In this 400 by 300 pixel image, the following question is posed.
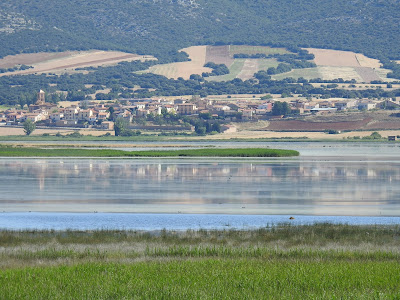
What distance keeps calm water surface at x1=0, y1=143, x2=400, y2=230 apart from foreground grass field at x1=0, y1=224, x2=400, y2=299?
12.3ft

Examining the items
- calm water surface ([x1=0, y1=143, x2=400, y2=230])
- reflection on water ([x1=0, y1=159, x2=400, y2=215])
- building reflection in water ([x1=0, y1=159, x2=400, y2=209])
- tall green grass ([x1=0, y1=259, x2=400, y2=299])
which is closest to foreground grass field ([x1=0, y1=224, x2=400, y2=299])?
tall green grass ([x1=0, y1=259, x2=400, y2=299])

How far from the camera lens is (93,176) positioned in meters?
52.2

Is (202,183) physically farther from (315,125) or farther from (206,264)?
(315,125)

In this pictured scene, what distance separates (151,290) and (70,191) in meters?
26.8

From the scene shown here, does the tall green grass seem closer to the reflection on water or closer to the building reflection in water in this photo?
the reflection on water

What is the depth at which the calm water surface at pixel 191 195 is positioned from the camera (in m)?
29.9

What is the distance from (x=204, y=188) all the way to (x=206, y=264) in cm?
2519

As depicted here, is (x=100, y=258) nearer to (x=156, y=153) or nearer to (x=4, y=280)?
(x=4, y=280)

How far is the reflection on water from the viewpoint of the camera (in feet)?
113

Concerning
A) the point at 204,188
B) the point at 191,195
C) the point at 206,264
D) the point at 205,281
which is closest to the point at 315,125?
the point at 204,188

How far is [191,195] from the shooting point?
39.4m

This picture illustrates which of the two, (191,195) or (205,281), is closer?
(205,281)

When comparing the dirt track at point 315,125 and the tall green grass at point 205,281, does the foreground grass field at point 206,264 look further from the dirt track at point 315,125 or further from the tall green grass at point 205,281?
the dirt track at point 315,125

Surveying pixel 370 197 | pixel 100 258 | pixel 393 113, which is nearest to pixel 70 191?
pixel 370 197
